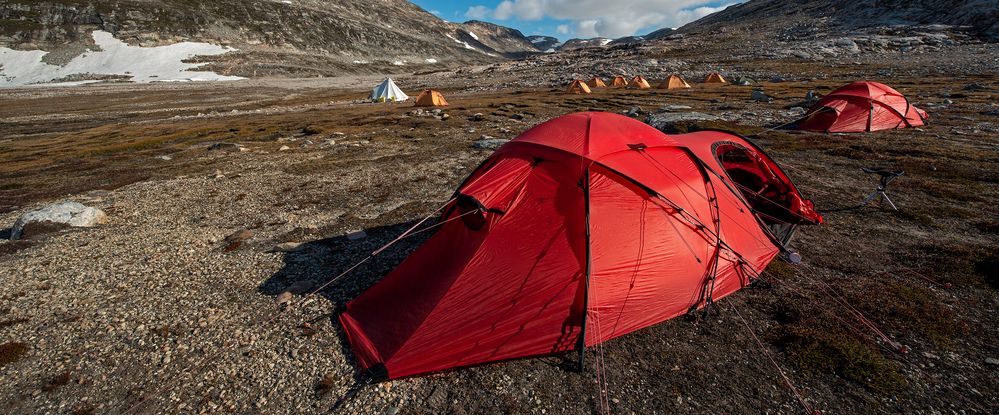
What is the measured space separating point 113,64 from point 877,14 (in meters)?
184

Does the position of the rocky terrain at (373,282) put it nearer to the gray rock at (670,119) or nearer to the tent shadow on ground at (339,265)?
the tent shadow on ground at (339,265)

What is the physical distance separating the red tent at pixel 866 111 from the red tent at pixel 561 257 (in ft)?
58.3

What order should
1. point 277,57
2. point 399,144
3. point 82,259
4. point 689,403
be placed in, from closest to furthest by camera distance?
point 689,403 < point 82,259 < point 399,144 < point 277,57

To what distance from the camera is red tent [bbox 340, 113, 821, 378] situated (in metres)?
6.11

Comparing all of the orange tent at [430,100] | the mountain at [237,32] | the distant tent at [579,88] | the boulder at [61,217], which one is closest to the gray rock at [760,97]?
the distant tent at [579,88]

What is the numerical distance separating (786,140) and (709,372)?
59.8 ft

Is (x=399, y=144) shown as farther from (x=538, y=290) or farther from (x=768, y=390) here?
(x=768, y=390)

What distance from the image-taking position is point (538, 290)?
6.15m

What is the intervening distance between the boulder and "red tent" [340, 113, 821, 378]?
11650mm

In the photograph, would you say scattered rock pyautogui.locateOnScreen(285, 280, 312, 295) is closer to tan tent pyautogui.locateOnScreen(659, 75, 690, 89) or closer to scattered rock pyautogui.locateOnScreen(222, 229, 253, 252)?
scattered rock pyautogui.locateOnScreen(222, 229, 253, 252)

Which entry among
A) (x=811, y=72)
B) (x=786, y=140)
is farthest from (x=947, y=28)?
(x=786, y=140)

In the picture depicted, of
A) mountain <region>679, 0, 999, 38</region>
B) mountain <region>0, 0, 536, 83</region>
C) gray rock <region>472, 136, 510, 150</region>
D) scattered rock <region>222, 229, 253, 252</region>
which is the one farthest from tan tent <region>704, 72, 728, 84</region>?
mountain <region>0, 0, 536, 83</region>

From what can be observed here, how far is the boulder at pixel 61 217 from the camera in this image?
40.0 feet

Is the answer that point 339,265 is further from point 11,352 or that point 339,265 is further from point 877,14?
point 877,14
